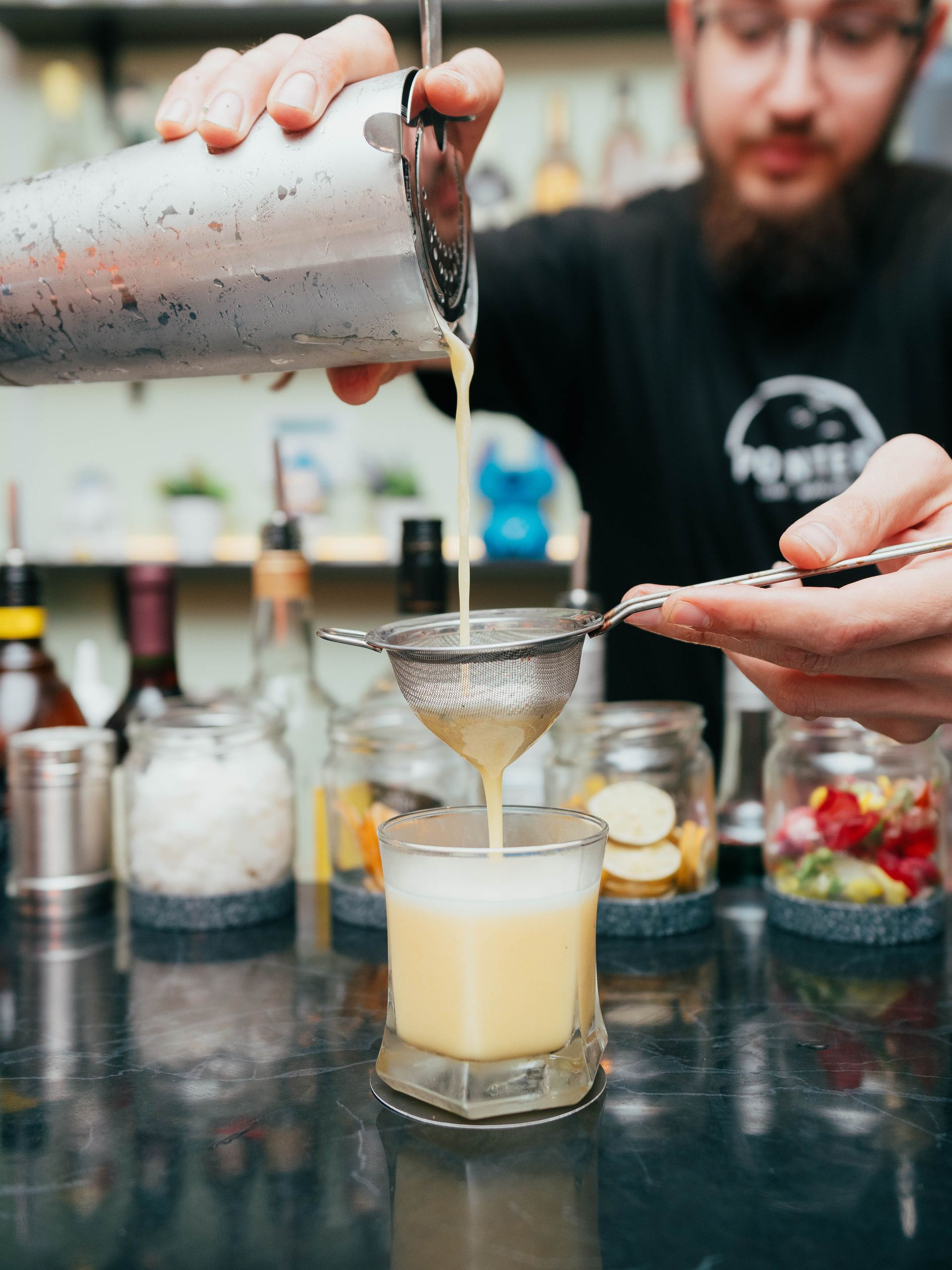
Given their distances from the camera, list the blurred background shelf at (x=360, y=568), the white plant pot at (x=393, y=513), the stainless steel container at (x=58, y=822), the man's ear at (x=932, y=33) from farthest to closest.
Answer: the white plant pot at (x=393, y=513) → the blurred background shelf at (x=360, y=568) → the man's ear at (x=932, y=33) → the stainless steel container at (x=58, y=822)

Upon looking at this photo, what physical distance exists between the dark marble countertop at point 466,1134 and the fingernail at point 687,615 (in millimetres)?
297

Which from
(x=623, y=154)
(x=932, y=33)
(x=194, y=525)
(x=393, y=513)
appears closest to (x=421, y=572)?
(x=932, y=33)

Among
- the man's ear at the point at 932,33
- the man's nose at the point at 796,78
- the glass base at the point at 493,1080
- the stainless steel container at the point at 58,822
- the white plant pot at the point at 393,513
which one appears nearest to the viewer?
the glass base at the point at 493,1080

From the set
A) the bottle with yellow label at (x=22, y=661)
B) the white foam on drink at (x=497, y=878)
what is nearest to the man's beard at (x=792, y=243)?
the bottle with yellow label at (x=22, y=661)

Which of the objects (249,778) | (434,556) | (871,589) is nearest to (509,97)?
(434,556)

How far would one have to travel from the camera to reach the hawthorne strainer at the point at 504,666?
76 centimetres

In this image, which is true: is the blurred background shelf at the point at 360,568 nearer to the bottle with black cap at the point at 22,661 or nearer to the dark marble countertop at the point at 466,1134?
the bottle with black cap at the point at 22,661

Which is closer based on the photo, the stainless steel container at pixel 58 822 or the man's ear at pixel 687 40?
the stainless steel container at pixel 58 822

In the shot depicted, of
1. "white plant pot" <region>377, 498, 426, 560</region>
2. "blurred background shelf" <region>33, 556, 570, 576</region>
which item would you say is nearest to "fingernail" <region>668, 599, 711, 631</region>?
"blurred background shelf" <region>33, 556, 570, 576</region>

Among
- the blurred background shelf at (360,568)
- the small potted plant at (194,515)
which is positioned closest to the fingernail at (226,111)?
the blurred background shelf at (360,568)

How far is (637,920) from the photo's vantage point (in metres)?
1.02

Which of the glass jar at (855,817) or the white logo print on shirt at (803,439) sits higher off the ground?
the white logo print on shirt at (803,439)

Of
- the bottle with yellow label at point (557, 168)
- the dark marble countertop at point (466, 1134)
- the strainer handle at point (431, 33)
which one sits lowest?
the dark marble countertop at point (466, 1134)

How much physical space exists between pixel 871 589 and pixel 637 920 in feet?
1.46
